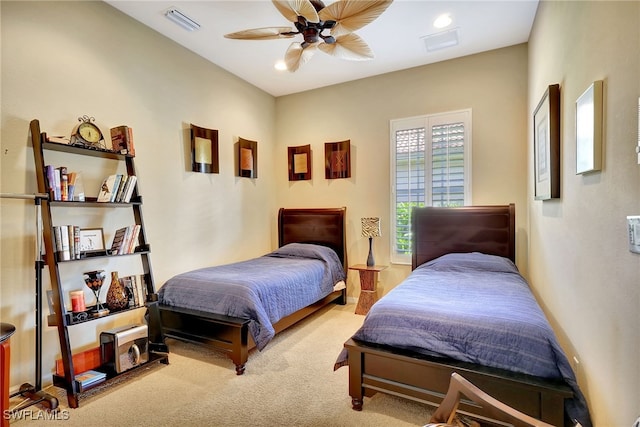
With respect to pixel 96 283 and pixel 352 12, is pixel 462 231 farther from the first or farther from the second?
pixel 96 283

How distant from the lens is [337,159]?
453 cm

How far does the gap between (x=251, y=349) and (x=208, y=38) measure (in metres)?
3.13

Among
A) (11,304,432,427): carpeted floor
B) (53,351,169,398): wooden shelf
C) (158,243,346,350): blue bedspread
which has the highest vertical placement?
(158,243,346,350): blue bedspread

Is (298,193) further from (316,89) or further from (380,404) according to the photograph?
(380,404)

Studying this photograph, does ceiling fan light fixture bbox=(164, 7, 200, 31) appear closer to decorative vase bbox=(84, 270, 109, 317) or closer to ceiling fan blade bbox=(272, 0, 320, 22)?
ceiling fan blade bbox=(272, 0, 320, 22)

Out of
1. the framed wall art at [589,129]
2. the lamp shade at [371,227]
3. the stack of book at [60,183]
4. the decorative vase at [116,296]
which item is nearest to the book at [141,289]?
the decorative vase at [116,296]

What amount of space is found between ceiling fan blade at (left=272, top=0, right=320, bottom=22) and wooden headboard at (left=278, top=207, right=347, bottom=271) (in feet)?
8.29

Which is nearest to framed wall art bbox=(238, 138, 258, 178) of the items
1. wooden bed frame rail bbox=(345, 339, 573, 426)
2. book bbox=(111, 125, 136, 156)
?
book bbox=(111, 125, 136, 156)

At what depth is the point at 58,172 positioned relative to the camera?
2.28 metres

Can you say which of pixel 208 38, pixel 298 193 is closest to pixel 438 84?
pixel 298 193

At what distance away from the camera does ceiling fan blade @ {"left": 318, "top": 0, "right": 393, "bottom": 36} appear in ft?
7.07

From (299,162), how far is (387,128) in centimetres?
138

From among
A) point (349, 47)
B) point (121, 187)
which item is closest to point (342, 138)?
point (349, 47)

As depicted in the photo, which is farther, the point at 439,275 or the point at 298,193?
the point at 298,193
